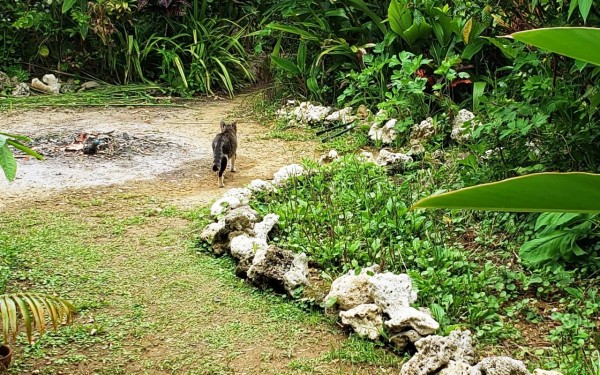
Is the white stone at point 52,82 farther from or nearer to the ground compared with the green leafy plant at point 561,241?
nearer to the ground

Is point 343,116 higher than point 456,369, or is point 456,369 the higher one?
point 456,369

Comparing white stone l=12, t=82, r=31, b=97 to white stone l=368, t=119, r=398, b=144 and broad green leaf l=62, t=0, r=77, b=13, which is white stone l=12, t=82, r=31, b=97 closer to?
broad green leaf l=62, t=0, r=77, b=13

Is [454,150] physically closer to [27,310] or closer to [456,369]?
[456,369]

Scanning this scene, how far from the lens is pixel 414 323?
3078 mm

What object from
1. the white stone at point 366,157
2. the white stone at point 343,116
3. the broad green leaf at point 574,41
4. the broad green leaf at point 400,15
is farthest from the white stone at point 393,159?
the broad green leaf at point 574,41

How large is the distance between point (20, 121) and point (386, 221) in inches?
192

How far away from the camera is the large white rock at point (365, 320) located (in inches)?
126

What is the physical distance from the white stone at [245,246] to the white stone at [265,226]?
0.07 m

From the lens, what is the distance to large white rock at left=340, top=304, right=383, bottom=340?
3213mm

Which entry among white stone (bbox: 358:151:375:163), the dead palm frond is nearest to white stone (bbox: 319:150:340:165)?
white stone (bbox: 358:151:375:163)

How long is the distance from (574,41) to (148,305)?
2.91m

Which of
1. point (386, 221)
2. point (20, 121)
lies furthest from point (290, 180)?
point (20, 121)

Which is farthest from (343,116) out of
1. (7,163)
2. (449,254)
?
(7,163)

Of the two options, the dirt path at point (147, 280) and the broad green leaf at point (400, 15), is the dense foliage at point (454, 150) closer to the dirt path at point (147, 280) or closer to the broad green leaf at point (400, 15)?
the broad green leaf at point (400, 15)
